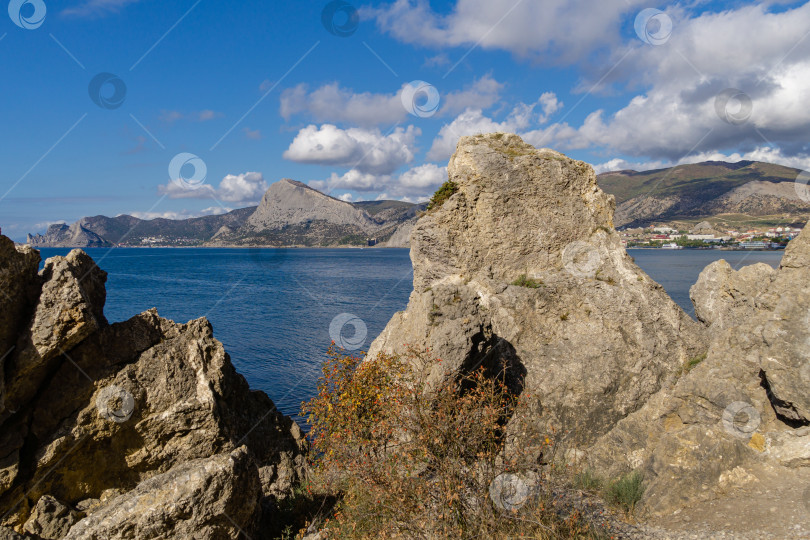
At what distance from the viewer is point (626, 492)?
11.6 metres

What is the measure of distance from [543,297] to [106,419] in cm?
1416

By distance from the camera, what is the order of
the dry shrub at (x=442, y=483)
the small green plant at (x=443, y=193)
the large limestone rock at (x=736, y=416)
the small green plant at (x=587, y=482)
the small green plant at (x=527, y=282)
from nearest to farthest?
the dry shrub at (x=442, y=483) → the large limestone rock at (x=736, y=416) → the small green plant at (x=587, y=482) → the small green plant at (x=527, y=282) → the small green plant at (x=443, y=193)

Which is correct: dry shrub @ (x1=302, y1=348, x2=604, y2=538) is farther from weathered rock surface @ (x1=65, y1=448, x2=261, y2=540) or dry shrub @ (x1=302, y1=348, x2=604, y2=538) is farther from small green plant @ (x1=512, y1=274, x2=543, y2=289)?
small green plant @ (x1=512, y1=274, x2=543, y2=289)

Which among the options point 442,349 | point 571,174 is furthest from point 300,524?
point 571,174

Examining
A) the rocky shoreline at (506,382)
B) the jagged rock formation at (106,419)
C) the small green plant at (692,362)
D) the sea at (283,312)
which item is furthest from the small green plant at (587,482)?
the sea at (283,312)

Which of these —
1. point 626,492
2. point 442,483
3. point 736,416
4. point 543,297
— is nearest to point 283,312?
point 543,297

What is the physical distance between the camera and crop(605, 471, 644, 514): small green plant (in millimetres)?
11383

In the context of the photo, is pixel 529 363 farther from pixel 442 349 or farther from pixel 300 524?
pixel 300 524

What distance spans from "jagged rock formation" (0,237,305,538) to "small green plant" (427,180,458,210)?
37.8 ft

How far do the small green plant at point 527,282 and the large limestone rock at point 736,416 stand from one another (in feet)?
18.8

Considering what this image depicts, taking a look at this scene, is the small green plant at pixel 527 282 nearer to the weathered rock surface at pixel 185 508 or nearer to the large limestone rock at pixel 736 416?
the large limestone rock at pixel 736 416

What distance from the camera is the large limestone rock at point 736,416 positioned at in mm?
11312

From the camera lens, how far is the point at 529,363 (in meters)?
16.9

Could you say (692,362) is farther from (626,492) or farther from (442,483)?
(442,483)
